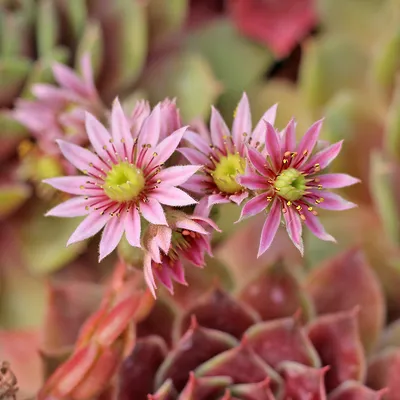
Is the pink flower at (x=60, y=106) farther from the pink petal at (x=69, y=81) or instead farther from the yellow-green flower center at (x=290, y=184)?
the yellow-green flower center at (x=290, y=184)

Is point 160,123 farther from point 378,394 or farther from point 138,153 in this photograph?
point 378,394

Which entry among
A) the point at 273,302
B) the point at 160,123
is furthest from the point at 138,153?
the point at 273,302

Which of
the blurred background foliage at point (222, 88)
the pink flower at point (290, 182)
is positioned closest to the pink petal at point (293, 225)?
the pink flower at point (290, 182)

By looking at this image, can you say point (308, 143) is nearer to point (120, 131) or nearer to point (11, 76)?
point (120, 131)

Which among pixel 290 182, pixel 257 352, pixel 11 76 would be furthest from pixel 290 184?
pixel 11 76

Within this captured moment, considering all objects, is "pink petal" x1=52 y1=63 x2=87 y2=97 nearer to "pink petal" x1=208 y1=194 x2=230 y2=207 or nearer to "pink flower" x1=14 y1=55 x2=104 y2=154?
"pink flower" x1=14 y1=55 x2=104 y2=154

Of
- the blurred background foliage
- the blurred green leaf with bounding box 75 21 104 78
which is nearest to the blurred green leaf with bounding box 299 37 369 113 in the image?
the blurred background foliage

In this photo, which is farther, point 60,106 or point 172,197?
point 60,106

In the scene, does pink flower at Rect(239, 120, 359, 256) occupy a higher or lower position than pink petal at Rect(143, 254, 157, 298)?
higher
